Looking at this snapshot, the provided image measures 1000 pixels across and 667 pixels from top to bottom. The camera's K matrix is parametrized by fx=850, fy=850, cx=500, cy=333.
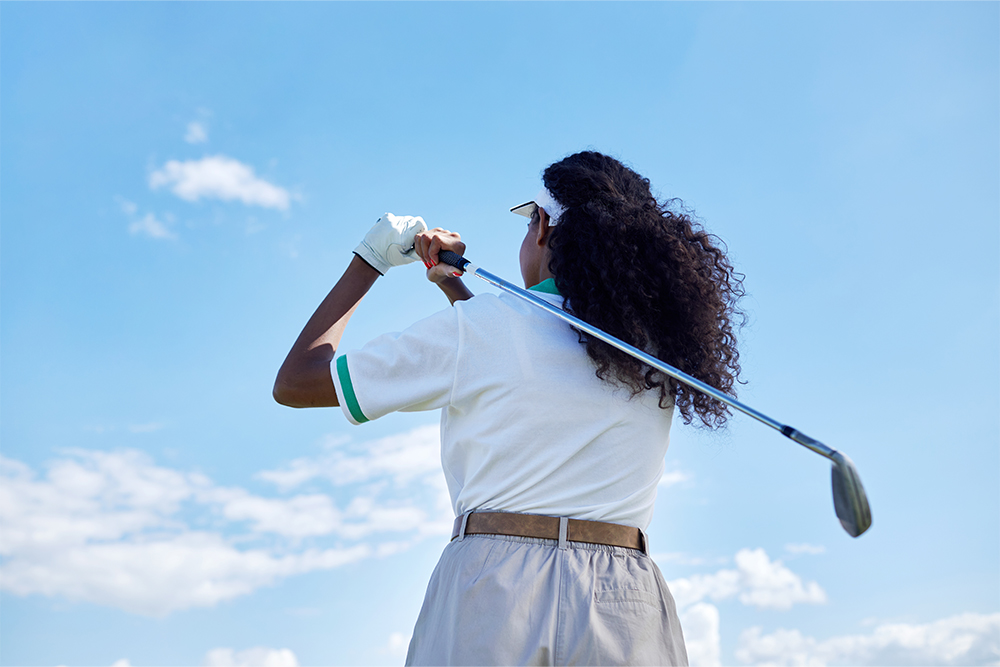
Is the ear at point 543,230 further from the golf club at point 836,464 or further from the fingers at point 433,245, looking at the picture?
the golf club at point 836,464

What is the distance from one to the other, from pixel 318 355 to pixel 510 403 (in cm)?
74

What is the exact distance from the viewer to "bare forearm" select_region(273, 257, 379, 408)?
2.85 meters

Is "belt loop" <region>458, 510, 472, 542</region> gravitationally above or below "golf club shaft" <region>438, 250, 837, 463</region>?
below

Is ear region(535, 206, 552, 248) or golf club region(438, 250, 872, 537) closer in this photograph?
golf club region(438, 250, 872, 537)

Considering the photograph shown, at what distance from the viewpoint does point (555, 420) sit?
2697 millimetres

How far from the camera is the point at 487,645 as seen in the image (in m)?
2.46

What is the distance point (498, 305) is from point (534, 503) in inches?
25.8

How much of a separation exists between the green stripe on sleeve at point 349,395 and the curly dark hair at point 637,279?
772 mm

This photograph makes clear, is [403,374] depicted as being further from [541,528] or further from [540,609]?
[540,609]

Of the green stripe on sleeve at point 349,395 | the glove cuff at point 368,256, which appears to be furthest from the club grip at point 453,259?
the green stripe on sleeve at point 349,395

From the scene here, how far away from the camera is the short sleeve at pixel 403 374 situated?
2.72m

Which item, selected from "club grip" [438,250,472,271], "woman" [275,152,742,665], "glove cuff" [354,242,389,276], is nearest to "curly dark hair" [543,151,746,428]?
"woman" [275,152,742,665]

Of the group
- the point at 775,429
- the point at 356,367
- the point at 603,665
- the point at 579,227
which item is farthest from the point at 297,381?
the point at 775,429

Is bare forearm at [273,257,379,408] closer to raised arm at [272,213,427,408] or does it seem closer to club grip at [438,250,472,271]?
raised arm at [272,213,427,408]
